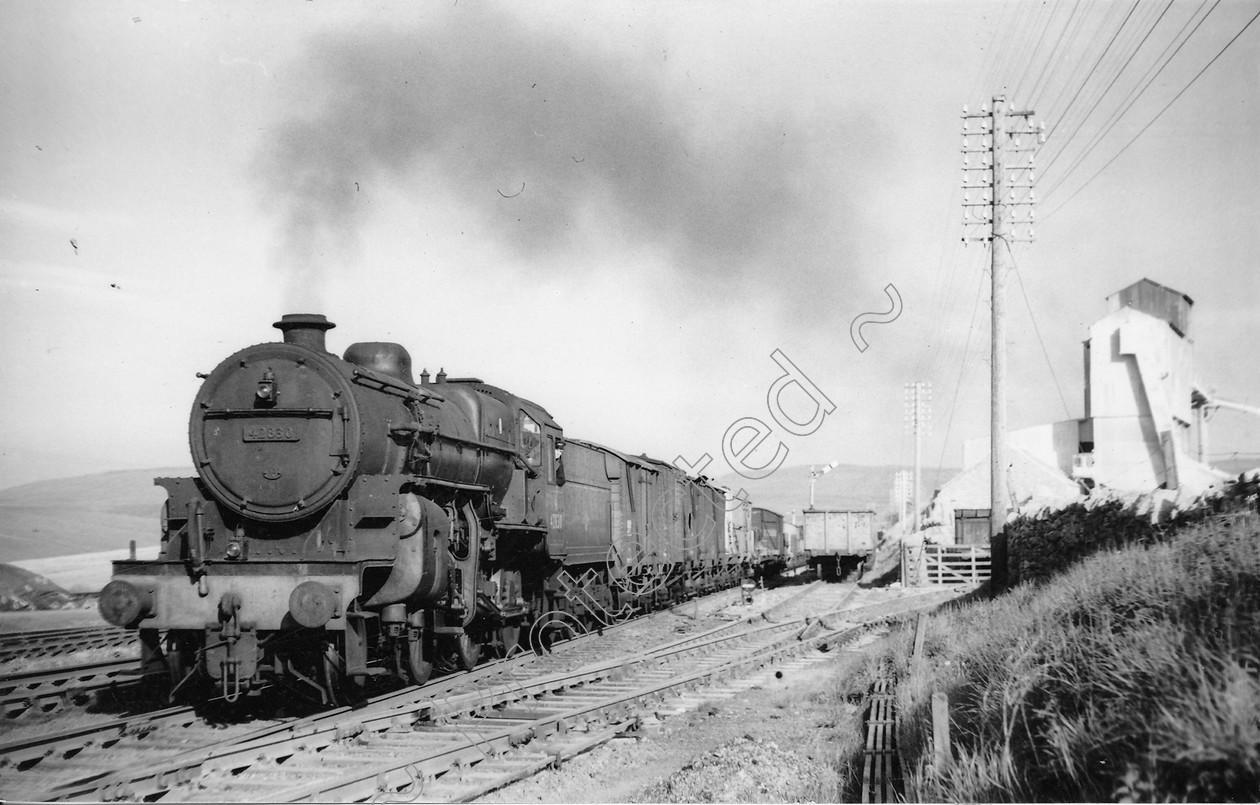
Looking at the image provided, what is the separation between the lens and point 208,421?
8930mm

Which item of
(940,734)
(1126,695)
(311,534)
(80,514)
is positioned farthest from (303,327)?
(80,514)

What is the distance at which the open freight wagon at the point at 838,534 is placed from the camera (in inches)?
1310

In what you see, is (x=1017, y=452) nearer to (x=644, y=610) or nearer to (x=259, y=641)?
(x=644, y=610)

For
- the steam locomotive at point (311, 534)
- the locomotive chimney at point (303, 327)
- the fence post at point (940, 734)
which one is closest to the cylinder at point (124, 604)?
the steam locomotive at point (311, 534)

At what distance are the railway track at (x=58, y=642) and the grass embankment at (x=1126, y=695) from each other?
1229 cm

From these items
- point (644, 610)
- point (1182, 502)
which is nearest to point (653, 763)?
point (1182, 502)

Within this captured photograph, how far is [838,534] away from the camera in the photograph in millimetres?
33500

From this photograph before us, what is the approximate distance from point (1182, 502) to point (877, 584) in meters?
21.9

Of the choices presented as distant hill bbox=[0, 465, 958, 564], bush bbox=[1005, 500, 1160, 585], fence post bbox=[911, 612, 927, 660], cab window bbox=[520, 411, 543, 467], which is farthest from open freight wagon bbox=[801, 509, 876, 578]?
cab window bbox=[520, 411, 543, 467]

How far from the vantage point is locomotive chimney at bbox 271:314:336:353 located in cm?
912

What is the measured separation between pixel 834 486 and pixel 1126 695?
151996mm

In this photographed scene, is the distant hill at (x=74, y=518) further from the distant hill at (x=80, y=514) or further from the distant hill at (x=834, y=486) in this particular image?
the distant hill at (x=834, y=486)

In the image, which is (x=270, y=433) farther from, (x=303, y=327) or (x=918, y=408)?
(x=918, y=408)

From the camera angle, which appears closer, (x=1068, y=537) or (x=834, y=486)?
(x=1068, y=537)
